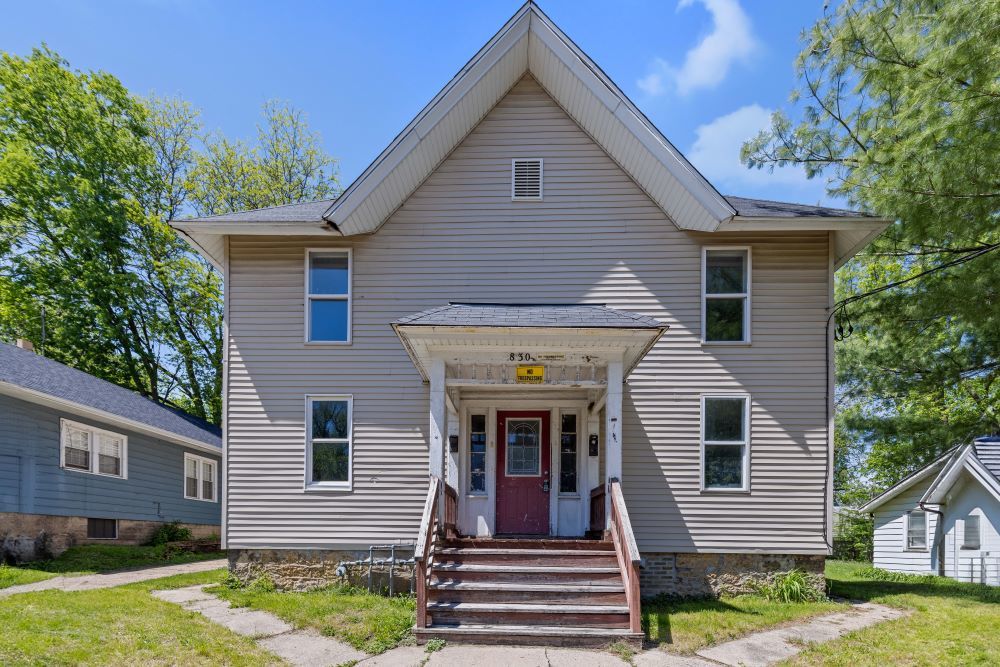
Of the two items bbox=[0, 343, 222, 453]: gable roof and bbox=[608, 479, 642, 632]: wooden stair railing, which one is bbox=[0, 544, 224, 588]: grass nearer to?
bbox=[0, 343, 222, 453]: gable roof

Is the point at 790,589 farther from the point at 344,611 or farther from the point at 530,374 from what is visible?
the point at 344,611

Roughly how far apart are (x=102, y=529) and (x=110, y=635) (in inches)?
372

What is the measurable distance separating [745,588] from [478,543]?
4.17 metres

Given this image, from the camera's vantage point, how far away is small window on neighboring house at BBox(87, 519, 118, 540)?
13719 mm

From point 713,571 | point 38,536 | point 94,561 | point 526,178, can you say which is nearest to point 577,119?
point 526,178

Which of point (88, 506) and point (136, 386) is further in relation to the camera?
point (136, 386)

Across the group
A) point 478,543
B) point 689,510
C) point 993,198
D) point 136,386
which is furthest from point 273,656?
point 136,386

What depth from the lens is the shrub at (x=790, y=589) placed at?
362 inches

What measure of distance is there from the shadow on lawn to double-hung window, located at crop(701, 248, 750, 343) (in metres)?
3.80

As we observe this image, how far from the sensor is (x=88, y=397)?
13.6 meters

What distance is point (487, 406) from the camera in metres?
10.6

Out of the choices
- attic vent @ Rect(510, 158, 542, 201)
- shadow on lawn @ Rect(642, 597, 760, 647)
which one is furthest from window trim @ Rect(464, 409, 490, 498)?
attic vent @ Rect(510, 158, 542, 201)

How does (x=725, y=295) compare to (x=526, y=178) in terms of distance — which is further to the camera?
(x=526, y=178)

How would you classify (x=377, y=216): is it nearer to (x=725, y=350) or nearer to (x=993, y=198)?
(x=725, y=350)
